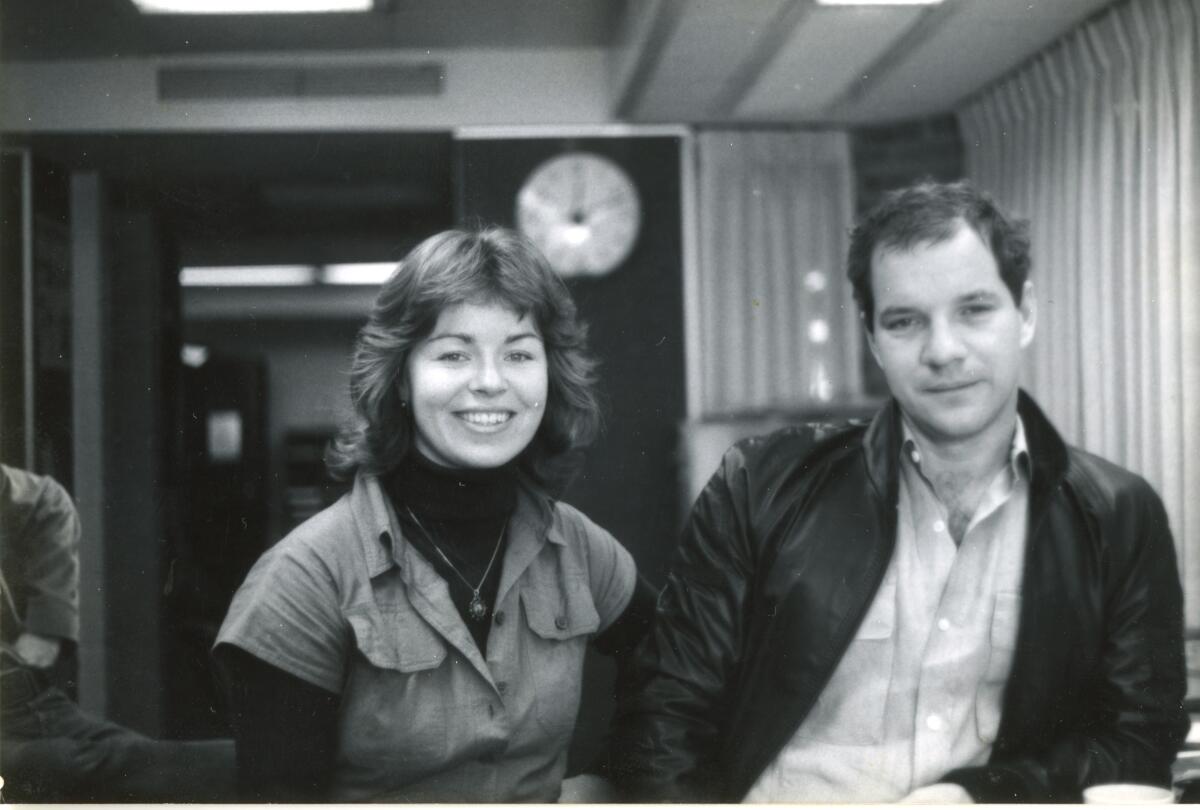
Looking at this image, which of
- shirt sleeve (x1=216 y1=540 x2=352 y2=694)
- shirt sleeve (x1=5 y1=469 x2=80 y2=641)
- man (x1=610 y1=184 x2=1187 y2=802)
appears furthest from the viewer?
shirt sleeve (x1=5 y1=469 x2=80 y2=641)

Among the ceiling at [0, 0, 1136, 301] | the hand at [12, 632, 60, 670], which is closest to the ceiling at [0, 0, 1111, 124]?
the ceiling at [0, 0, 1136, 301]

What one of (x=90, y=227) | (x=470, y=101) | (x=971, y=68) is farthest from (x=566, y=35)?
(x=90, y=227)

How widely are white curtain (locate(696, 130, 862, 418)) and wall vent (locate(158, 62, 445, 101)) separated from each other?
20.5 inches

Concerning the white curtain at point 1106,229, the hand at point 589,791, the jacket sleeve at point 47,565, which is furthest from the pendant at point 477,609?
the white curtain at point 1106,229

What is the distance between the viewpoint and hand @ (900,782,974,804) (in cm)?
185

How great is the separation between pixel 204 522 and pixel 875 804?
129 cm

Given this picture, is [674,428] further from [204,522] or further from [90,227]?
[90,227]

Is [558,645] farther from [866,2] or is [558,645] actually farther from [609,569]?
[866,2]

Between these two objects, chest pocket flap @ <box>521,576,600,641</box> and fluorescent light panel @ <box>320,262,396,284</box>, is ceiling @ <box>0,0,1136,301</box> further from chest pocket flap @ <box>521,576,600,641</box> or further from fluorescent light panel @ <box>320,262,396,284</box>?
chest pocket flap @ <box>521,576,600,641</box>

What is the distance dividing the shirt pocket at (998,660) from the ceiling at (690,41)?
2.90 feet

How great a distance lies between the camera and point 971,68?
190 cm

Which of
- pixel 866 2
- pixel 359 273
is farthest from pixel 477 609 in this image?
pixel 866 2

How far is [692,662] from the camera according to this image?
186cm

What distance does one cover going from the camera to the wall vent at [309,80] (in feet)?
6.31
